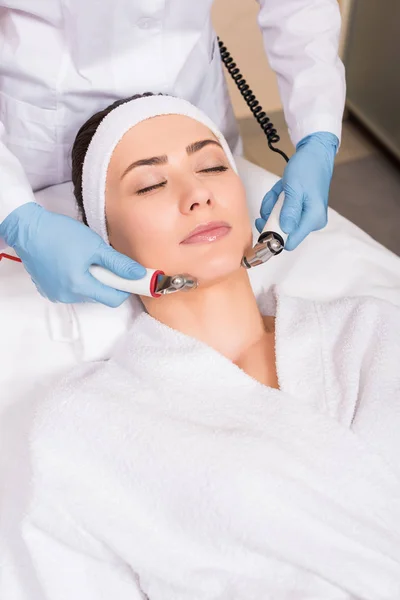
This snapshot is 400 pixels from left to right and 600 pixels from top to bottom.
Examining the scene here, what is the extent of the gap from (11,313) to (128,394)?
422 mm

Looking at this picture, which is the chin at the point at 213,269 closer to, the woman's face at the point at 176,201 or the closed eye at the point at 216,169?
the woman's face at the point at 176,201

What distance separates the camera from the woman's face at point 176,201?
1.18 m

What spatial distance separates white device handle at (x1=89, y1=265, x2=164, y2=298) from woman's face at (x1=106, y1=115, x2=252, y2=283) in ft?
0.21

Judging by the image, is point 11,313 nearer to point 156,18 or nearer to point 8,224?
point 8,224

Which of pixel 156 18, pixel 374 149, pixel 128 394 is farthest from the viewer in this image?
pixel 374 149

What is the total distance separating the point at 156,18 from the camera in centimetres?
142

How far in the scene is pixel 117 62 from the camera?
1452 mm

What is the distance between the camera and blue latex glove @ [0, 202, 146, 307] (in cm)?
121

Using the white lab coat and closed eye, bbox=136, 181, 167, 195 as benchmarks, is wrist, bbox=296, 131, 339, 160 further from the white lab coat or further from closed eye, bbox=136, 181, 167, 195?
closed eye, bbox=136, 181, 167, 195

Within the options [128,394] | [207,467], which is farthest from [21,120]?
[207,467]

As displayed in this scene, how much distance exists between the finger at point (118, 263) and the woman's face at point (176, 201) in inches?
2.1

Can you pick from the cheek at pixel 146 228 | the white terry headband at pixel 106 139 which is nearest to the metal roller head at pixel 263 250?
the cheek at pixel 146 228

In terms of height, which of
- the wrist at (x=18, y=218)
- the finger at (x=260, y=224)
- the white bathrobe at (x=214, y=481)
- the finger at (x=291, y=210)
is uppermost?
the wrist at (x=18, y=218)

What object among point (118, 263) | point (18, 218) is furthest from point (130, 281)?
point (18, 218)
